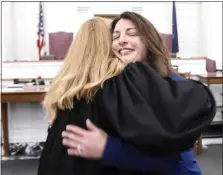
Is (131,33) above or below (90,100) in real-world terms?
above

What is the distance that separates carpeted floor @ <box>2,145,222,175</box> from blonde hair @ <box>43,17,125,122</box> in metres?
2.80

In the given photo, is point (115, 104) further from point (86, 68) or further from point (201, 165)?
point (201, 165)

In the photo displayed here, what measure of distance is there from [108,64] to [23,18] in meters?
8.57

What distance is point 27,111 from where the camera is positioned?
15.1ft

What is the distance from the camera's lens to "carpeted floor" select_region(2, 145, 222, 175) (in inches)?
144

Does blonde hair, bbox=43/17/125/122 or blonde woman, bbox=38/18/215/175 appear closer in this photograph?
blonde woman, bbox=38/18/215/175

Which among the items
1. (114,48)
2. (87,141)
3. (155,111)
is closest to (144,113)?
(155,111)

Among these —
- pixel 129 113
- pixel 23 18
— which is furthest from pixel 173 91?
pixel 23 18

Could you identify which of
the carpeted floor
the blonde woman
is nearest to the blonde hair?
the blonde woman

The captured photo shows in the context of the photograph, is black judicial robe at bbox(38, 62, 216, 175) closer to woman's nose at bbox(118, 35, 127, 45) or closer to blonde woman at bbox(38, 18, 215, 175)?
blonde woman at bbox(38, 18, 215, 175)

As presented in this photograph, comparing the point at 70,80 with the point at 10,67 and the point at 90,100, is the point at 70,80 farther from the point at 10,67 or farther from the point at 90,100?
the point at 10,67

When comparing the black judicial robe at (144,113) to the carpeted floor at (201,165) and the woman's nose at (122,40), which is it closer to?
the woman's nose at (122,40)

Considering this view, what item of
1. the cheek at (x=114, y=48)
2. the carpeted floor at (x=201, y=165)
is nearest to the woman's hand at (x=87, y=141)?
Result: the cheek at (x=114, y=48)

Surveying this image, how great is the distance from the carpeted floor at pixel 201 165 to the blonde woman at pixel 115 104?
110 inches
